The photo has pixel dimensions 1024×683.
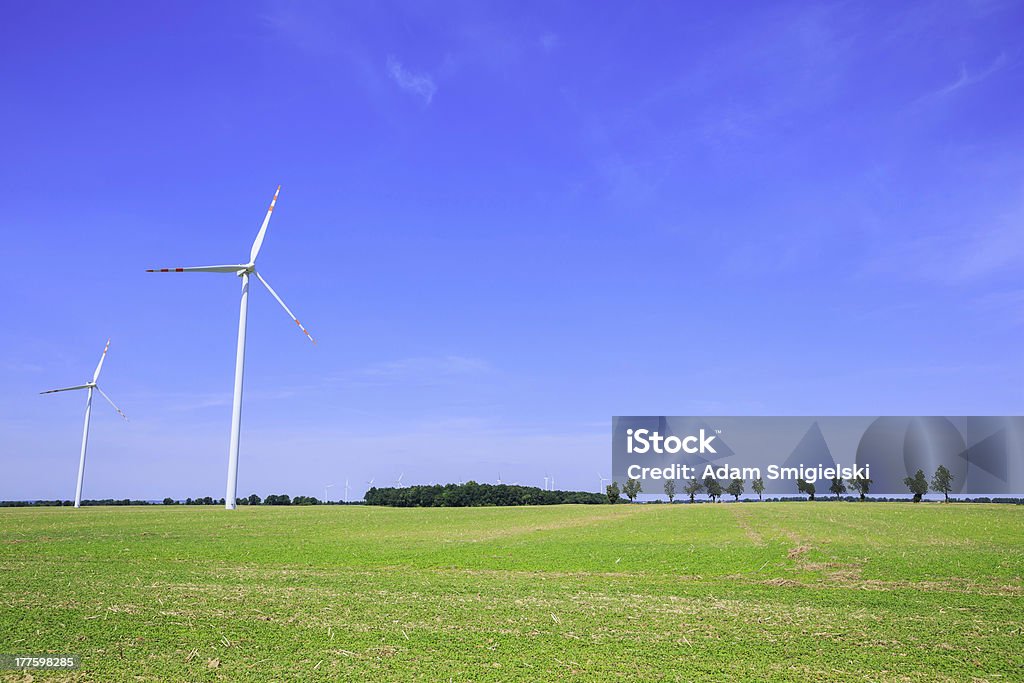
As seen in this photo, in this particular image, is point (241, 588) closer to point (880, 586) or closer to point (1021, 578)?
point (880, 586)

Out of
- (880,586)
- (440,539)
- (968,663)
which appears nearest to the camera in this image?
(968,663)

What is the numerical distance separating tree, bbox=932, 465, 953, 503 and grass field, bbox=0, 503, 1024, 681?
91.2 metres

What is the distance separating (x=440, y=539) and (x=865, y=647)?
81.2 feet

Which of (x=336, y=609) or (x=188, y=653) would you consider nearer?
(x=188, y=653)

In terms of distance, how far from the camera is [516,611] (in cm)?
1402

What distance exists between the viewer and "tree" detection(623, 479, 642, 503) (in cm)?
11811

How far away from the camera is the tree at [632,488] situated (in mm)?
118113

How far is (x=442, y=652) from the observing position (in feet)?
35.2

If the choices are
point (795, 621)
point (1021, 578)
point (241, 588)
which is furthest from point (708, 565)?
point (241, 588)

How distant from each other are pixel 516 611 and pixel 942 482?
117 metres
